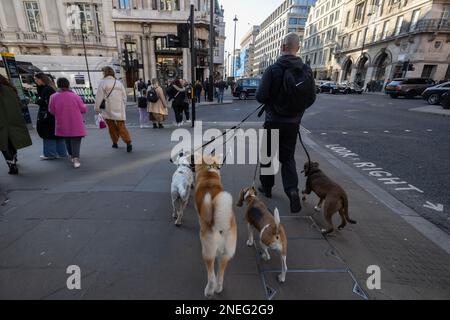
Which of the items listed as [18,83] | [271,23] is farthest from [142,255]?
[271,23]

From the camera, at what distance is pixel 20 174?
4539 millimetres

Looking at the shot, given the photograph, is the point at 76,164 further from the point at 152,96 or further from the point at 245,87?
the point at 245,87

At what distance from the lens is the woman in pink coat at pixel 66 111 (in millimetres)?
4477

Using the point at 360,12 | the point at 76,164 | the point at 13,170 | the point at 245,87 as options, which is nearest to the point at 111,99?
the point at 76,164

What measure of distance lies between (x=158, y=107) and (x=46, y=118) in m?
4.07

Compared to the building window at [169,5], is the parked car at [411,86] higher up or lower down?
lower down

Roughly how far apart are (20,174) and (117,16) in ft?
102

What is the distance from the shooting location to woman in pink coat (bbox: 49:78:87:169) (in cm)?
448

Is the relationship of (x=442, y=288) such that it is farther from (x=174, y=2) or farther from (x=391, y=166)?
(x=174, y=2)

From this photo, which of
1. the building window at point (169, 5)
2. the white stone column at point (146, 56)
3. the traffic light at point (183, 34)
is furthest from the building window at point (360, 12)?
the traffic light at point (183, 34)

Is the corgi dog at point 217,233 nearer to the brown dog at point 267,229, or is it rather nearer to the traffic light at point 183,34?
the brown dog at point 267,229

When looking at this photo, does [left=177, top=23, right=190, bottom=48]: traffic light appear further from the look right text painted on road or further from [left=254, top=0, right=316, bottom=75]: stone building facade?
[left=254, top=0, right=316, bottom=75]: stone building facade

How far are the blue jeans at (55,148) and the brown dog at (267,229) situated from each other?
505 centimetres

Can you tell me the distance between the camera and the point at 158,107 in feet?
28.2
